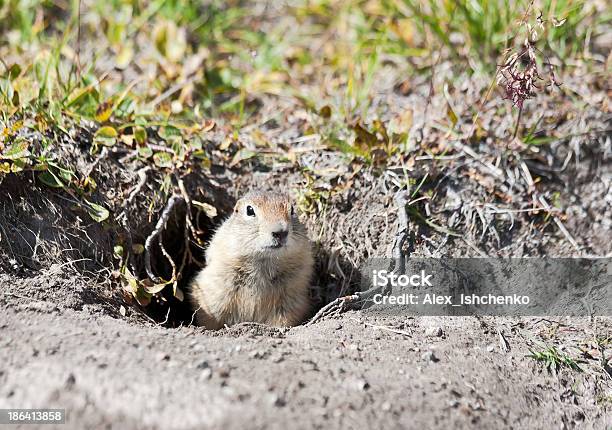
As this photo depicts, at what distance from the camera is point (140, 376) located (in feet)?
12.2

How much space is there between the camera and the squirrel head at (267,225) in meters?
5.02

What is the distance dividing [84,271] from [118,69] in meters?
2.71

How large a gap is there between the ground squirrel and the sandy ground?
1.45 ft

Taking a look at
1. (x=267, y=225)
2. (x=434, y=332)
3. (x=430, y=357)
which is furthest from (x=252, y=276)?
(x=430, y=357)

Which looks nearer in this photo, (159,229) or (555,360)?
(555,360)

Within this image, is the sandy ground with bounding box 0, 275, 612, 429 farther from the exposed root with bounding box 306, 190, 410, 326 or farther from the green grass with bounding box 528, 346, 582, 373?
the exposed root with bounding box 306, 190, 410, 326

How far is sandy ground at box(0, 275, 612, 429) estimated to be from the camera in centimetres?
353

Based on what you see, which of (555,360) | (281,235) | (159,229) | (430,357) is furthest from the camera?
(159,229)

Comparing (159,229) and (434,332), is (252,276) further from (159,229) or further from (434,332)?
(434,332)

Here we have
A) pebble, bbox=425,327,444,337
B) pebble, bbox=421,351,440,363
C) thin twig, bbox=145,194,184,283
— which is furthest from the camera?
thin twig, bbox=145,194,184,283

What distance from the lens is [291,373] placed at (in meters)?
3.92

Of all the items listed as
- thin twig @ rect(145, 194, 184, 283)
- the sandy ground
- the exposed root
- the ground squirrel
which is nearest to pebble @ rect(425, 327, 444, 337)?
the sandy ground

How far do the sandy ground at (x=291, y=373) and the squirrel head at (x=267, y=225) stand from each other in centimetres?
62

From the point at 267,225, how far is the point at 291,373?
55.7 inches
